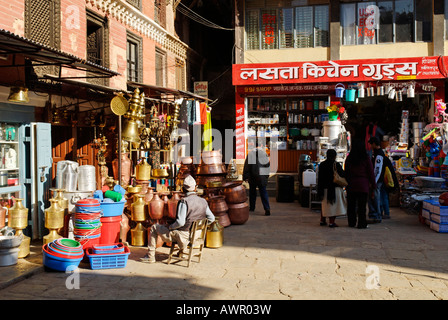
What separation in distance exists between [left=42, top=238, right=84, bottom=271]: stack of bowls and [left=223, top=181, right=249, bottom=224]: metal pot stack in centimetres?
402

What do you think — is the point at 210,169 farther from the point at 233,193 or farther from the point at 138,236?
the point at 138,236

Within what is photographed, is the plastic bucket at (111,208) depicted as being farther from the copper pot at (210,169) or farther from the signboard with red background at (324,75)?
the signboard with red background at (324,75)

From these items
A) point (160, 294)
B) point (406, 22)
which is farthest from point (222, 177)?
point (406, 22)

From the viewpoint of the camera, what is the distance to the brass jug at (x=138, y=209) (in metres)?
7.79

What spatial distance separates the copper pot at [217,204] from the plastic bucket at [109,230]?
2.45 meters

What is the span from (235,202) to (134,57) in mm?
7463

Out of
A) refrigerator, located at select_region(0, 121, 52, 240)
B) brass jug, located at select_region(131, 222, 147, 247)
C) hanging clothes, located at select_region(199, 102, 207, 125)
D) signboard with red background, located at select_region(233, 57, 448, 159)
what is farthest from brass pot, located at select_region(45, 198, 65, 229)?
signboard with red background, located at select_region(233, 57, 448, 159)

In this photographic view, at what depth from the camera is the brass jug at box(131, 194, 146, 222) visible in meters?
7.79

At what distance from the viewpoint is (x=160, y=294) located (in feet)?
17.6

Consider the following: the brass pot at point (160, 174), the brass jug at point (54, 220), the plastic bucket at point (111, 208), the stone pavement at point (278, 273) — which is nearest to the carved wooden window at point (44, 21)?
the brass pot at point (160, 174)

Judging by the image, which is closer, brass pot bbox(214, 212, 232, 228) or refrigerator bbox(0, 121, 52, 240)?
refrigerator bbox(0, 121, 52, 240)

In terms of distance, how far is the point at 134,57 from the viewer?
577 inches

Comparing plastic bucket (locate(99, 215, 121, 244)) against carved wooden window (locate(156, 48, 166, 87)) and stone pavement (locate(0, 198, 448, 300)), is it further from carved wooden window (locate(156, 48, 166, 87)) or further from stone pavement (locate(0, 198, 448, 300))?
carved wooden window (locate(156, 48, 166, 87))

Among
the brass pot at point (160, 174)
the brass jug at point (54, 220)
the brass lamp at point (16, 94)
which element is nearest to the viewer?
the brass jug at point (54, 220)
